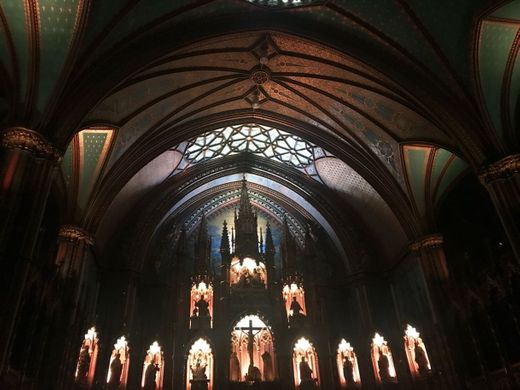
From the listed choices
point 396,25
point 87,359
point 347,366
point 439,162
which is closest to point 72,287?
point 87,359

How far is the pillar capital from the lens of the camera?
8508 mm

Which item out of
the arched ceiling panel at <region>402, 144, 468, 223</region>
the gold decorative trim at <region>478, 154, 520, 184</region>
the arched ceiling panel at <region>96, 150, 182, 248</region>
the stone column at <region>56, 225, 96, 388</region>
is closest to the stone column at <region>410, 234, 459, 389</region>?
the arched ceiling panel at <region>402, 144, 468, 223</region>

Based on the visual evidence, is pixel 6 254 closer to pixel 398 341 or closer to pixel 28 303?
pixel 28 303

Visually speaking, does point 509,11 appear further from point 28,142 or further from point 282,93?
point 28,142

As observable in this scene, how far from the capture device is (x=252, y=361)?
585 inches

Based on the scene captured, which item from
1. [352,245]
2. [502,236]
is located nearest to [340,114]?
[352,245]

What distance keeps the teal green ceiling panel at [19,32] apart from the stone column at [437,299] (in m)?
12.4

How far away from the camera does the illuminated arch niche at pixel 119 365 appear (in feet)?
43.1

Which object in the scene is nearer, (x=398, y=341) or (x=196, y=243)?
(x=398, y=341)

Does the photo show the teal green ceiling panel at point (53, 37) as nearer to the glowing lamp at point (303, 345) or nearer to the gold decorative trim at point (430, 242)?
the glowing lamp at point (303, 345)

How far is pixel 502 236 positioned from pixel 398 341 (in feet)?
16.8

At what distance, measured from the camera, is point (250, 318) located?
15805 millimetres

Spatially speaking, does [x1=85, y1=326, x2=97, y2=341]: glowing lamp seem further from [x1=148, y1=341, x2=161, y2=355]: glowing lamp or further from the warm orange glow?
the warm orange glow

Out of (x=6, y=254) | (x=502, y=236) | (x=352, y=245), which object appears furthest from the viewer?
(x=352, y=245)
